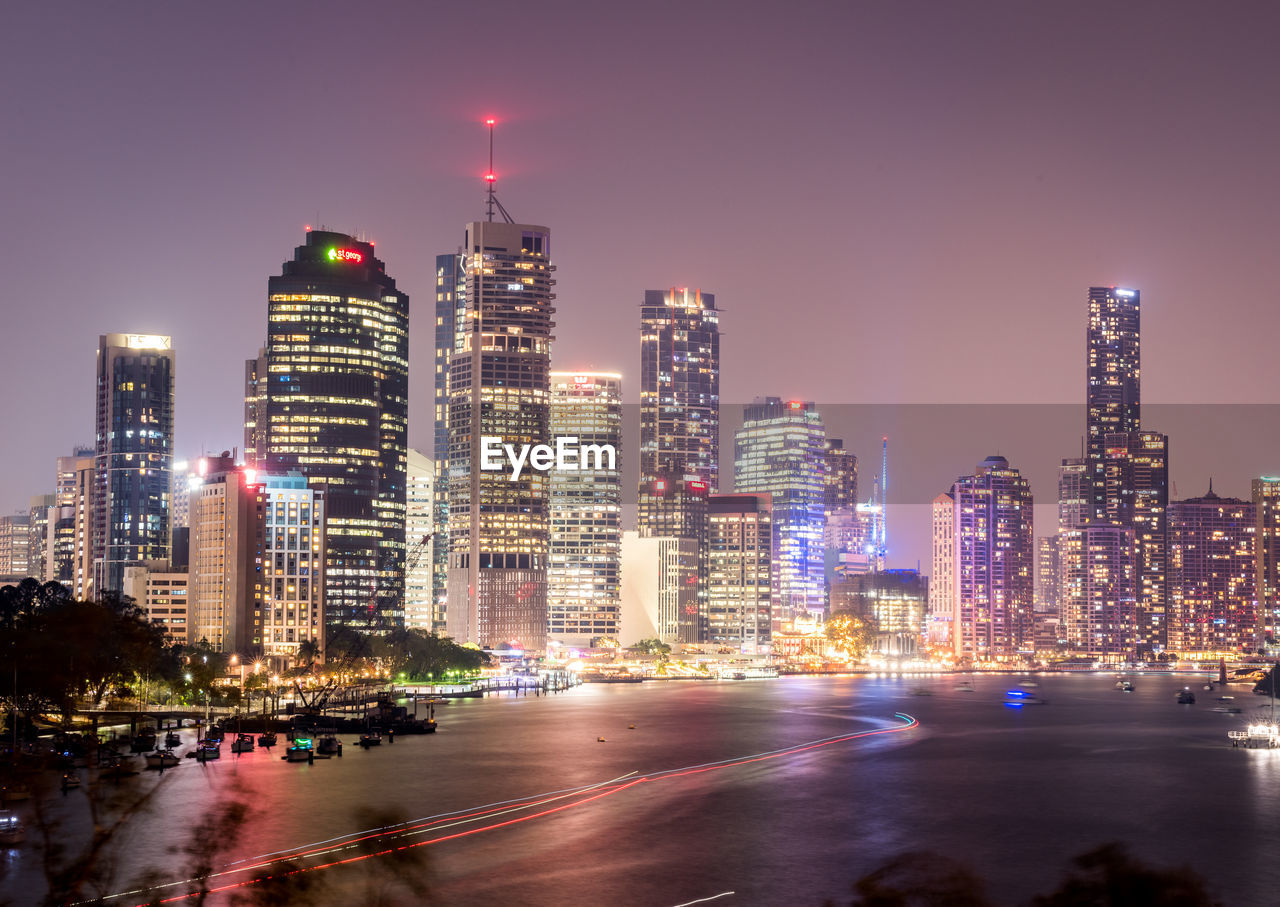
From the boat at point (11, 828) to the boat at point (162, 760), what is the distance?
3436cm

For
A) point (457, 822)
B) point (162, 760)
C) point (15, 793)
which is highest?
point (15, 793)

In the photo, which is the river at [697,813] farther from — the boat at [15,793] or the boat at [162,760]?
the boat at [15,793]

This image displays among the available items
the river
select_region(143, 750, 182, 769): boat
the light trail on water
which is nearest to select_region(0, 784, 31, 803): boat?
the river

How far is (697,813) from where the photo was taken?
10612 cm

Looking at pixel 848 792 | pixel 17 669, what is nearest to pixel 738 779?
pixel 848 792

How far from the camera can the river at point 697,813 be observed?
8069 centimetres

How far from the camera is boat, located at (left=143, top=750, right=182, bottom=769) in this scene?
391ft

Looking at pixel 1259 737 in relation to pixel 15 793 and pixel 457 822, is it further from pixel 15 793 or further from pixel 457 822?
pixel 15 793

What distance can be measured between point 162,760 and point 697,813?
48018 mm

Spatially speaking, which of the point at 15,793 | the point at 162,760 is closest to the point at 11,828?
the point at 15,793

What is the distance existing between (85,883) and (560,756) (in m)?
71.0

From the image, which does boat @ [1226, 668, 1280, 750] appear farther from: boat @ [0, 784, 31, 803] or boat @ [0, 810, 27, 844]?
boat @ [0, 810, 27, 844]

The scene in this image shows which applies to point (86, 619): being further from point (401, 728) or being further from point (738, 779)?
point (738, 779)

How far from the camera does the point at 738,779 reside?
416 ft
